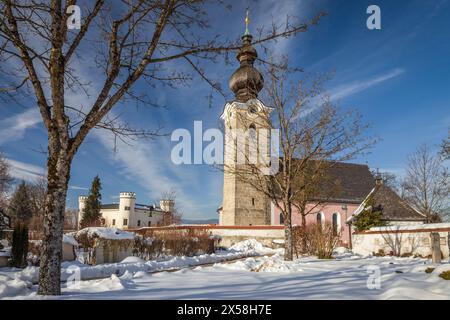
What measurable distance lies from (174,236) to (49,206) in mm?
13460

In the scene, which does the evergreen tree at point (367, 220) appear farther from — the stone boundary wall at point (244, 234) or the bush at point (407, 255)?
the stone boundary wall at point (244, 234)

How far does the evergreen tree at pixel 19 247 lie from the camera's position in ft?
39.4

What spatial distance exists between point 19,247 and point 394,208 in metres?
29.6

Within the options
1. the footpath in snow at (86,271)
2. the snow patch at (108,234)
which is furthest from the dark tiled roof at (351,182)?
the snow patch at (108,234)

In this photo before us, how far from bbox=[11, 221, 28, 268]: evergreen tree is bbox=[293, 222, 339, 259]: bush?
1221cm

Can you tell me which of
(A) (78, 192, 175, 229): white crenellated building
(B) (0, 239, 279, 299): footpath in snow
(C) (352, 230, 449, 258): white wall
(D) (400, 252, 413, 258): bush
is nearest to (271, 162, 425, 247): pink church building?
(C) (352, 230, 449, 258): white wall

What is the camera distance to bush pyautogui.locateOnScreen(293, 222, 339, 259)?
51.0ft

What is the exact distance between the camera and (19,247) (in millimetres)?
12156

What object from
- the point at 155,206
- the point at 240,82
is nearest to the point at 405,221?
the point at 240,82

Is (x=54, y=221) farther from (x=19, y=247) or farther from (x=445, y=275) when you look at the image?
(x=19, y=247)

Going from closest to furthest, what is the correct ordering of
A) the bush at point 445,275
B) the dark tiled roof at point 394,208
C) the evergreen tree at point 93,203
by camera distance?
1. the bush at point 445,275
2. the dark tiled roof at point 394,208
3. the evergreen tree at point 93,203

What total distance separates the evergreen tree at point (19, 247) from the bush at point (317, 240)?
40.1 feet

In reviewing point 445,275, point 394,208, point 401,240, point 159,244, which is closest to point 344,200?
point 394,208
